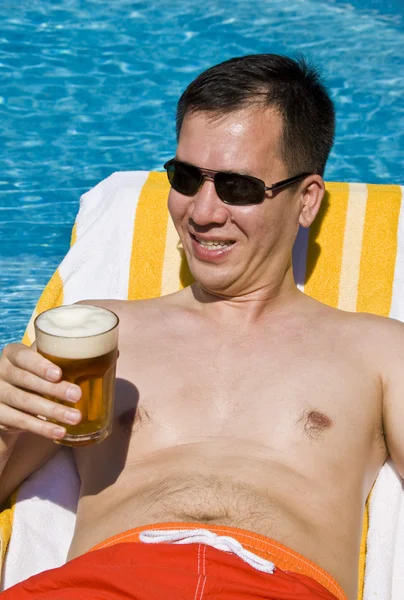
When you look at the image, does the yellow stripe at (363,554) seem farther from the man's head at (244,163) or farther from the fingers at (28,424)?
the fingers at (28,424)

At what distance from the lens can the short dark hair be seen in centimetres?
295

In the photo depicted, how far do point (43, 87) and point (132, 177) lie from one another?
3031 millimetres

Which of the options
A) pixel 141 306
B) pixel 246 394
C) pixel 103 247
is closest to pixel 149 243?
pixel 103 247

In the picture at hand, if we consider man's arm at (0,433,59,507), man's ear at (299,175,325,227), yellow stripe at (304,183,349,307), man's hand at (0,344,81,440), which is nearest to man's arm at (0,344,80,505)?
man's hand at (0,344,81,440)

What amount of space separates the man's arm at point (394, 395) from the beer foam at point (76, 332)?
1048mm

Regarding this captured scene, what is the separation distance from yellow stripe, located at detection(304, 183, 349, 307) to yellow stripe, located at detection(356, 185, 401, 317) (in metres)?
0.10

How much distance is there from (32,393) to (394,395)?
1.22 meters

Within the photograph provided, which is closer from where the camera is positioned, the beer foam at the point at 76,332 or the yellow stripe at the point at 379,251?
the beer foam at the point at 76,332

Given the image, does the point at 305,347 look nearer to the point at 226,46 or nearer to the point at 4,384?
the point at 4,384

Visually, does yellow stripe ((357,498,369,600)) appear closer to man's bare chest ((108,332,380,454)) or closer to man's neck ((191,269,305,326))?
man's bare chest ((108,332,380,454))

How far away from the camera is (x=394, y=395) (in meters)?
2.85

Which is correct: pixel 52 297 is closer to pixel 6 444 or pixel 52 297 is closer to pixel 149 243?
pixel 149 243

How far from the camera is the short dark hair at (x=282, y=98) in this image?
2.95 metres

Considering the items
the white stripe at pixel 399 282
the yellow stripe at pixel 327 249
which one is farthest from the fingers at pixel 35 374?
the white stripe at pixel 399 282
